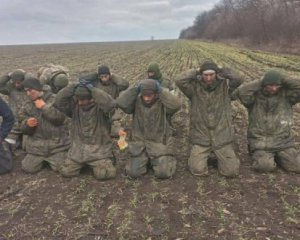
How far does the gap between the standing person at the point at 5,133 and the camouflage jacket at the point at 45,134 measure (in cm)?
30

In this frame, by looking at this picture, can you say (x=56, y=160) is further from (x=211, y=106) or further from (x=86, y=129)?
(x=211, y=106)

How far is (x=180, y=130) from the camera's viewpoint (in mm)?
9570

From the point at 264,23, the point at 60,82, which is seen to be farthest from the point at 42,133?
the point at 264,23

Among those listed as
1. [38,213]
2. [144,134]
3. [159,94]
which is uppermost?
[159,94]

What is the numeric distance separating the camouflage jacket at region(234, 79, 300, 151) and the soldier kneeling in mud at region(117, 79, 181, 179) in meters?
1.11

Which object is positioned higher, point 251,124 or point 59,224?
point 251,124

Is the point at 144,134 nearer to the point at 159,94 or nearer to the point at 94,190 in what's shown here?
the point at 159,94

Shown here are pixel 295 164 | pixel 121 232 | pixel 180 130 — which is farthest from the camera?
pixel 180 130

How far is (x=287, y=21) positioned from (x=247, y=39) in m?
8.81

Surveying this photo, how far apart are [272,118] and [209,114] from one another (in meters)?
0.93

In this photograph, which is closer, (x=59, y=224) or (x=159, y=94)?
(x=59, y=224)

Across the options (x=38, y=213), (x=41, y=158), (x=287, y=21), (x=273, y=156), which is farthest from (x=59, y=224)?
(x=287, y=21)

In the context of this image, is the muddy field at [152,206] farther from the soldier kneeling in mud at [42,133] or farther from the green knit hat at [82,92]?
the green knit hat at [82,92]

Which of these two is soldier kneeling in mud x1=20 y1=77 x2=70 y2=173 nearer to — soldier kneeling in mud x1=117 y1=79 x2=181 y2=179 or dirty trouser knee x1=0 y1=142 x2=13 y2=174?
dirty trouser knee x1=0 y1=142 x2=13 y2=174
